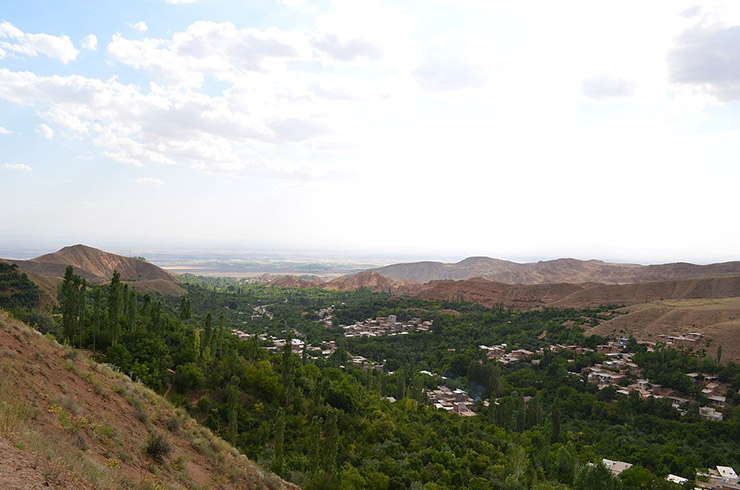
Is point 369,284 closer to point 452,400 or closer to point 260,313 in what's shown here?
point 260,313

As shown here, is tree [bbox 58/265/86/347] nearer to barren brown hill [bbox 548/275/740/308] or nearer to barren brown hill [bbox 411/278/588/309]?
barren brown hill [bbox 548/275/740/308]

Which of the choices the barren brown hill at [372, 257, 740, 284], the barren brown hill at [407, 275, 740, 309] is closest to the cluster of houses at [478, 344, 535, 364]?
the barren brown hill at [407, 275, 740, 309]

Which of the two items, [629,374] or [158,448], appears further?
[629,374]

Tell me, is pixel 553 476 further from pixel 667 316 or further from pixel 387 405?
pixel 667 316

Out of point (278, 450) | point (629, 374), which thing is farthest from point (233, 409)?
point (629, 374)

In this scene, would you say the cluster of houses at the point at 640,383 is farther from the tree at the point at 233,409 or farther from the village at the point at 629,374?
the tree at the point at 233,409

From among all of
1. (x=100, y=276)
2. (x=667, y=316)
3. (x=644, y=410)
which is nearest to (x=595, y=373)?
(x=644, y=410)
